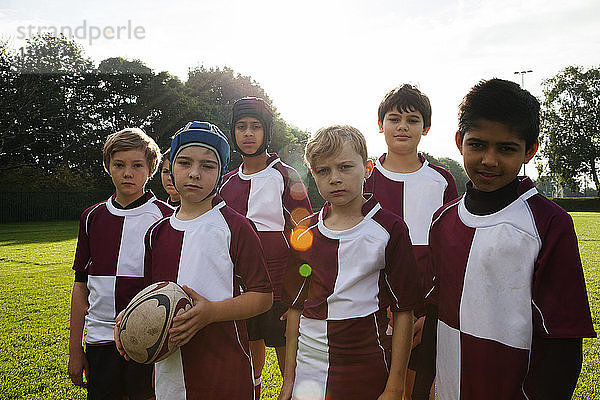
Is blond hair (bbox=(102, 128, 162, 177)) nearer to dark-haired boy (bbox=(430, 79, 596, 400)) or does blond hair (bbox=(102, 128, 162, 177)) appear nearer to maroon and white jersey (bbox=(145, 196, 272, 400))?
maroon and white jersey (bbox=(145, 196, 272, 400))

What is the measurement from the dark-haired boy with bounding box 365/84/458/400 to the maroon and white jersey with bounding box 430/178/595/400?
2.89ft

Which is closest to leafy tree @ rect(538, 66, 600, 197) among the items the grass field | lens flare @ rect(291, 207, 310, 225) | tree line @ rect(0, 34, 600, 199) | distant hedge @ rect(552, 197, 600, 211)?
distant hedge @ rect(552, 197, 600, 211)

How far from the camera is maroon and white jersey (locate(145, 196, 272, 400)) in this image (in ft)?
7.65

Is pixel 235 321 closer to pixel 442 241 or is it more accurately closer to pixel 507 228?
pixel 442 241

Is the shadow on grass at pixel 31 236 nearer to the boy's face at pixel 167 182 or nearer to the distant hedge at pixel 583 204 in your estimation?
the boy's face at pixel 167 182

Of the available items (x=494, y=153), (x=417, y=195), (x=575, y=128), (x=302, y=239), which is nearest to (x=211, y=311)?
(x=302, y=239)

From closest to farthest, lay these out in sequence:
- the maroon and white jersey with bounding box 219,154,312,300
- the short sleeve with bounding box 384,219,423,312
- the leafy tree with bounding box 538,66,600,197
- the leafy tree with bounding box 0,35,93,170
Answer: the short sleeve with bounding box 384,219,423,312 < the maroon and white jersey with bounding box 219,154,312,300 < the leafy tree with bounding box 0,35,93,170 < the leafy tree with bounding box 538,66,600,197

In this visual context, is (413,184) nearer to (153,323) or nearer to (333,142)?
(333,142)

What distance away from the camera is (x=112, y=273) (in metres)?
2.97

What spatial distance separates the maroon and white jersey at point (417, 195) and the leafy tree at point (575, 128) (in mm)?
54280

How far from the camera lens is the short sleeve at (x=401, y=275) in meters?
2.25

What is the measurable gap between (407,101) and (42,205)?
105 ft

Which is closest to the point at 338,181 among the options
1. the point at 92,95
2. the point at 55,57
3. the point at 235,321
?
the point at 235,321

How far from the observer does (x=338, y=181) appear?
2.35 metres
